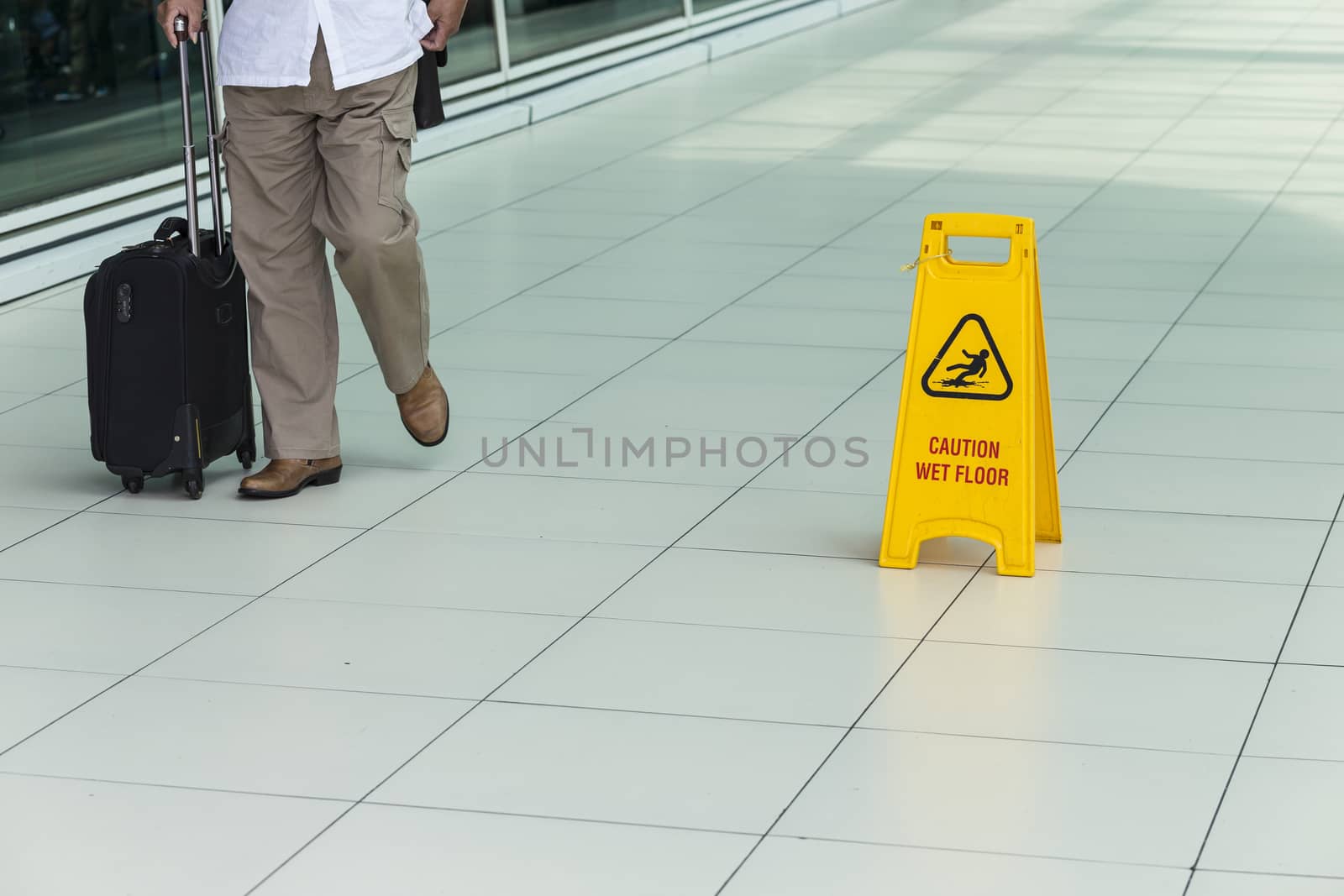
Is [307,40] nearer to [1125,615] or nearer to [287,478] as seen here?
[287,478]

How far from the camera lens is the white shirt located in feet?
12.9

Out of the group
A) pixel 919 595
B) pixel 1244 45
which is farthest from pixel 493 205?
pixel 1244 45

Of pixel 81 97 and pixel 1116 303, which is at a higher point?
pixel 81 97

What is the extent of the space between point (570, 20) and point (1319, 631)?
814 cm

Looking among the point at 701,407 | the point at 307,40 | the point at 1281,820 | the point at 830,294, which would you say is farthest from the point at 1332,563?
the point at 830,294

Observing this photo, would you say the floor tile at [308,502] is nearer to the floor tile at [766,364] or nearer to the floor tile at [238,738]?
the floor tile at [238,738]

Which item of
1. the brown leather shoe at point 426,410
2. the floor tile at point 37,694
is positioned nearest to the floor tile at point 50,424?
the brown leather shoe at point 426,410

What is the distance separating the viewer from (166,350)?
4.02m

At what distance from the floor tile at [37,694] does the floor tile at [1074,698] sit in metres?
1.22

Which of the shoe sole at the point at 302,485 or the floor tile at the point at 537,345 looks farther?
the floor tile at the point at 537,345

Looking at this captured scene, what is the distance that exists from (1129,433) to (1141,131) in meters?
4.68

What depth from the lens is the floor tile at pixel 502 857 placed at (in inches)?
98.4

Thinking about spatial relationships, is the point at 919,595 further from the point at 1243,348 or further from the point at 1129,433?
the point at 1243,348

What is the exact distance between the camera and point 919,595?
3529 millimetres
